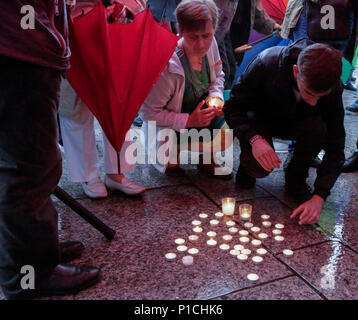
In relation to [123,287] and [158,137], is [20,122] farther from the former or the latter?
[158,137]

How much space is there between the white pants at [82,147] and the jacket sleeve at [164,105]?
37 centimetres

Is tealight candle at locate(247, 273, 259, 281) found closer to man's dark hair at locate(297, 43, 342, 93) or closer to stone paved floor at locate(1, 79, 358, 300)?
stone paved floor at locate(1, 79, 358, 300)

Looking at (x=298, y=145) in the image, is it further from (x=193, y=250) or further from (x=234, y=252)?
(x=193, y=250)

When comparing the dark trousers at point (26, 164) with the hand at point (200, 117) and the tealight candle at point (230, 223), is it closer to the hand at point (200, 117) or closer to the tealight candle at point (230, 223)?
the tealight candle at point (230, 223)

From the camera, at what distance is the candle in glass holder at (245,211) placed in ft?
7.90

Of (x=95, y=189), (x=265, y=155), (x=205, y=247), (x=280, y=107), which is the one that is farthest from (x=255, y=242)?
(x=95, y=189)

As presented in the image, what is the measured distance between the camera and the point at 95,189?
8.74 ft

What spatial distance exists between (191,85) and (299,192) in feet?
3.78

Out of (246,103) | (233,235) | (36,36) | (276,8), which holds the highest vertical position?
(276,8)

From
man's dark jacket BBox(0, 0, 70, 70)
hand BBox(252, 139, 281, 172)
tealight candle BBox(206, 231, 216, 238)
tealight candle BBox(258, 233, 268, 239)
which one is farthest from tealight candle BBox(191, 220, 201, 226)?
man's dark jacket BBox(0, 0, 70, 70)

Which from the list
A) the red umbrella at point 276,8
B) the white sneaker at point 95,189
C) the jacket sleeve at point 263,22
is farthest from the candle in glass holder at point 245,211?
the red umbrella at point 276,8
